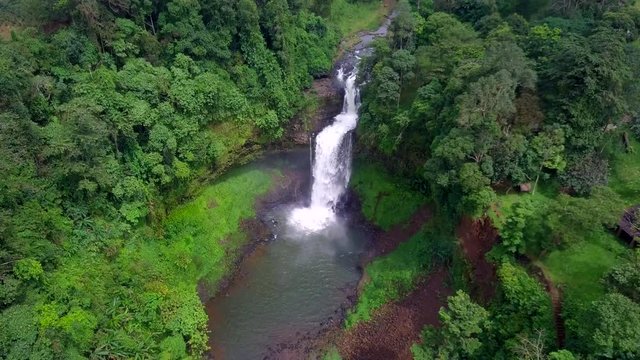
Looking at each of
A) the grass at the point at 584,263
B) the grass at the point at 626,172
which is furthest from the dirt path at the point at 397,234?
the grass at the point at 626,172

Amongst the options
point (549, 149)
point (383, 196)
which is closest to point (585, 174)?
point (549, 149)

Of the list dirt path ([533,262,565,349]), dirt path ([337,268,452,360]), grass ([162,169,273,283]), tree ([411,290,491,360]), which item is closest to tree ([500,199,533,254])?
dirt path ([533,262,565,349])

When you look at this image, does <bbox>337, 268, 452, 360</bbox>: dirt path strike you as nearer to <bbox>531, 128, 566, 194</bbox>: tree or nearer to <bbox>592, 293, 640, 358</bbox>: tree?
<bbox>531, 128, 566, 194</bbox>: tree

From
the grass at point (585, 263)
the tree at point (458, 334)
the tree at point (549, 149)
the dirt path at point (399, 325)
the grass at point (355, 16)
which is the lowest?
the dirt path at point (399, 325)

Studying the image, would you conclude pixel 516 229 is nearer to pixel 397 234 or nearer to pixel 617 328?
pixel 617 328

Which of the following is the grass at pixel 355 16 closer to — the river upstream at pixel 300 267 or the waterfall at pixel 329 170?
the river upstream at pixel 300 267

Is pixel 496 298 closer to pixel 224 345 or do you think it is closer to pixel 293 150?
pixel 224 345
